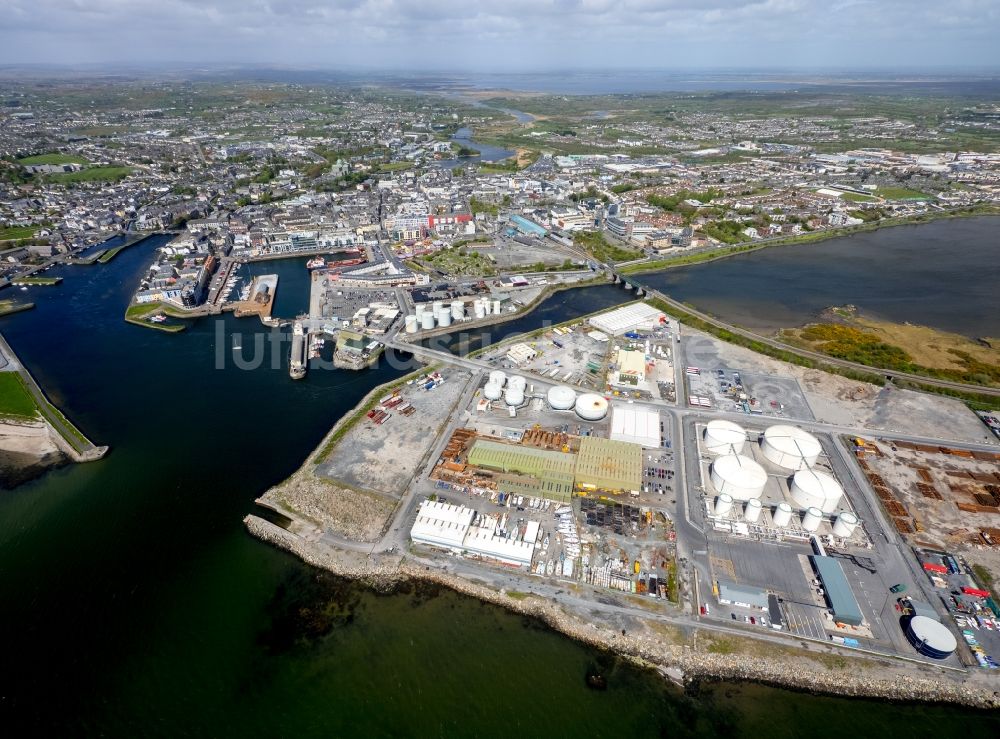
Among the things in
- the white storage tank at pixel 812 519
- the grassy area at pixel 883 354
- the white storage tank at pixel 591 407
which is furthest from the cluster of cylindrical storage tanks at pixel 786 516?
the grassy area at pixel 883 354

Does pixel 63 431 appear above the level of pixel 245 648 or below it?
above

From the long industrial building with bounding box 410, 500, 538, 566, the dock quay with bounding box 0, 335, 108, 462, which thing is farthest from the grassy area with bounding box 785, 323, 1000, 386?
the dock quay with bounding box 0, 335, 108, 462

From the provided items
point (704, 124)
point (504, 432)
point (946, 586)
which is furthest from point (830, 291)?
point (704, 124)

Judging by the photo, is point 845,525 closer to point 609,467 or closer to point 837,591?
point 837,591

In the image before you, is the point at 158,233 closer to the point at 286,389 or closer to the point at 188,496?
the point at 286,389

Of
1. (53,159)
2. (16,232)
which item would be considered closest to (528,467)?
(16,232)

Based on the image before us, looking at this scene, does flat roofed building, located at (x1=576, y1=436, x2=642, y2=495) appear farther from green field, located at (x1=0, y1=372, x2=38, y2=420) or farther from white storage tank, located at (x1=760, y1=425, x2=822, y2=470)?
green field, located at (x1=0, y1=372, x2=38, y2=420)
